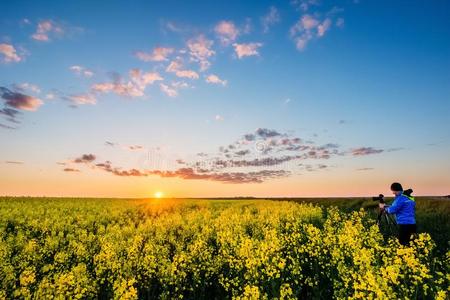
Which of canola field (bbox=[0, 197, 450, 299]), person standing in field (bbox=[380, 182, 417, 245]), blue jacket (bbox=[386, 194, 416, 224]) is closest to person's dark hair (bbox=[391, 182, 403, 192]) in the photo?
person standing in field (bbox=[380, 182, 417, 245])

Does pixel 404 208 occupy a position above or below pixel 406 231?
above

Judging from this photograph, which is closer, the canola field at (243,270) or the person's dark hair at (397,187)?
the canola field at (243,270)

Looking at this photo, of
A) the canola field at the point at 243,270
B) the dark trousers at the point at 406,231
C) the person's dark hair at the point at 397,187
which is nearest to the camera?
the canola field at the point at 243,270

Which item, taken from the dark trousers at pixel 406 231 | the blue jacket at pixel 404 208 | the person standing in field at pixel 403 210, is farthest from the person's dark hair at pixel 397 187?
the dark trousers at pixel 406 231

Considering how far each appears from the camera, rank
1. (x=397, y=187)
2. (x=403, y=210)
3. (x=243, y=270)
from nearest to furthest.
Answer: (x=243, y=270) → (x=397, y=187) → (x=403, y=210)

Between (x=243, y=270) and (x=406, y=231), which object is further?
(x=406, y=231)

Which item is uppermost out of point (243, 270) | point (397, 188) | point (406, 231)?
point (397, 188)

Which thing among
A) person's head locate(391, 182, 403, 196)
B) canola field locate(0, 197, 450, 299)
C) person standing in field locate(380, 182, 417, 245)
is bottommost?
canola field locate(0, 197, 450, 299)

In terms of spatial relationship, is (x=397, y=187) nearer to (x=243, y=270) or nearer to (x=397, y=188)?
(x=397, y=188)

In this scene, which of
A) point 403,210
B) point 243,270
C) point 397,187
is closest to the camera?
point 243,270

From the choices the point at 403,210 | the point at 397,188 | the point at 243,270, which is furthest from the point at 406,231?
the point at 243,270

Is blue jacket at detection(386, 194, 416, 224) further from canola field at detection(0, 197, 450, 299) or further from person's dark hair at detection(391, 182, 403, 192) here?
canola field at detection(0, 197, 450, 299)

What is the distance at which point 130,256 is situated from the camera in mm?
10422

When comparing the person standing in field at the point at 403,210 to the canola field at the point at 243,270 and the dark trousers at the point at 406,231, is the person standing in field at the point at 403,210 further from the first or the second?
the canola field at the point at 243,270
